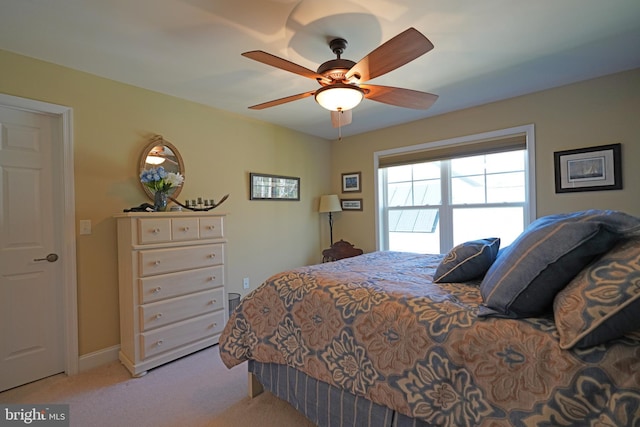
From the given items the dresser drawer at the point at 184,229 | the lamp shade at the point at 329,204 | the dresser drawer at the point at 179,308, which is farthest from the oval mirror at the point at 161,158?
the lamp shade at the point at 329,204

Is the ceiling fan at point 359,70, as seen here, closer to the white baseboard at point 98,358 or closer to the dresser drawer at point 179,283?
the dresser drawer at point 179,283

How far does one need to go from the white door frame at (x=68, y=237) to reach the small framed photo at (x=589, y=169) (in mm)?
4324

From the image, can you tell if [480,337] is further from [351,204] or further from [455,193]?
[351,204]

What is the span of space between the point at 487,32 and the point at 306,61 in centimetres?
125

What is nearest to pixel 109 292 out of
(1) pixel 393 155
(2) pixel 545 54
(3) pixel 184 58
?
(3) pixel 184 58

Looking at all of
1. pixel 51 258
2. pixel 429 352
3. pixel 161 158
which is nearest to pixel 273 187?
pixel 161 158

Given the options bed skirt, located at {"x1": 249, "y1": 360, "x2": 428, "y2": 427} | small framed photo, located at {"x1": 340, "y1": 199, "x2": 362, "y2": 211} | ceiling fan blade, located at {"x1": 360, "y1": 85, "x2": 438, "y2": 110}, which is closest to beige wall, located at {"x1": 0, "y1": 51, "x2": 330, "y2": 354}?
small framed photo, located at {"x1": 340, "y1": 199, "x2": 362, "y2": 211}

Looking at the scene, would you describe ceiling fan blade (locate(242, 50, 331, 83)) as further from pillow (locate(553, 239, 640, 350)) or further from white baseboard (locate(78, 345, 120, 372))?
white baseboard (locate(78, 345, 120, 372))

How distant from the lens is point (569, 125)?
9.06ft

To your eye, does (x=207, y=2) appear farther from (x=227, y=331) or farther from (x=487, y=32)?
(x=227, y=331)

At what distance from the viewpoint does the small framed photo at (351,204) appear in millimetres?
4298

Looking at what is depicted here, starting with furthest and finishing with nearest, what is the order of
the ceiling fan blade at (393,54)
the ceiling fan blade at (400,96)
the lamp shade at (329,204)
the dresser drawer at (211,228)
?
the lamp shade at (329,204)
the dresser drawer at (211,228)
the ceiling fan blade at (400,96)
the ceiling fan blade at (393,54)

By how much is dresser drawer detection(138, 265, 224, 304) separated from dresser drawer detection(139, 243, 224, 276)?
0.15 feet

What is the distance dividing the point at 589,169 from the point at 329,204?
2859 millimetres
